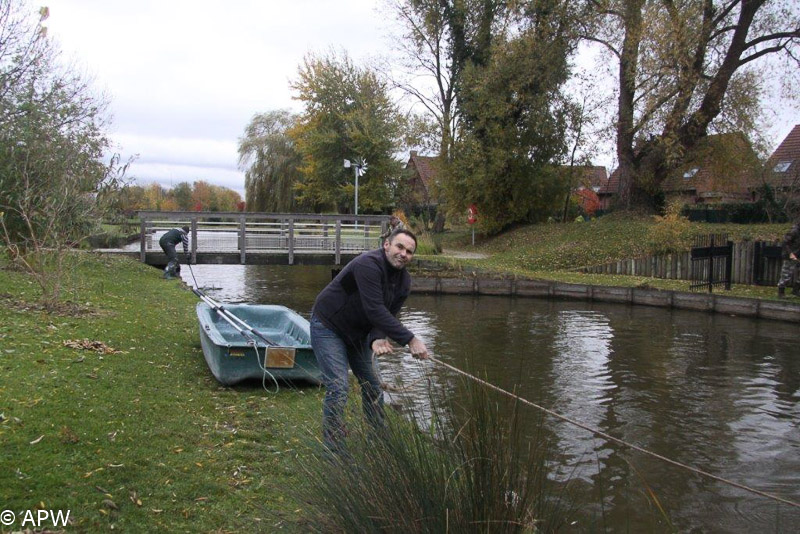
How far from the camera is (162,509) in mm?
3908

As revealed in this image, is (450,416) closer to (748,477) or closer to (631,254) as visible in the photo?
(748,477)

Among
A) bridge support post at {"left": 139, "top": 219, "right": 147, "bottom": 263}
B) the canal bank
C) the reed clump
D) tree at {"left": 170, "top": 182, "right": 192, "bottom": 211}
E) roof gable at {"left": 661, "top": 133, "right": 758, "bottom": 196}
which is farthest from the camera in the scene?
tree at {"left": 170, "top": 182, "right": 192, "bottom": 211}

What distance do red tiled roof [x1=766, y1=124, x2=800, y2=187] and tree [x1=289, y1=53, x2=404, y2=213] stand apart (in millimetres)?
20181

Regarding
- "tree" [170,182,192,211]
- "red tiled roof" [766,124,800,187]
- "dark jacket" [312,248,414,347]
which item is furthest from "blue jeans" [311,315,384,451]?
"tree" [170,182,192,211]

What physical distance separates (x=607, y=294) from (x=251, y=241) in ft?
37.9

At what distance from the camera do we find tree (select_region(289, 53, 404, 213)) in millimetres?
40844

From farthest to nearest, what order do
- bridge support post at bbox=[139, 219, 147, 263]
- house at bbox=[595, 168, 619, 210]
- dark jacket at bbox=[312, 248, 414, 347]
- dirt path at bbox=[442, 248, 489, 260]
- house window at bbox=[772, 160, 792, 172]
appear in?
house at bbox=[595, 168, 619, 210], house window at bbox=[772, 160, 792, 172], dirt path at bbox=[442, 248, 489, 260], bridge support post at bbox=[139, 219, 147, 263], dark jacket at bbox=[312, 248, 414, 347]

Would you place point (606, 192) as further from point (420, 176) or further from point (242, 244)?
point (242, 244)

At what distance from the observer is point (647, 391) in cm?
866

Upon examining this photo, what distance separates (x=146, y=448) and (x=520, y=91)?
92.5 ft

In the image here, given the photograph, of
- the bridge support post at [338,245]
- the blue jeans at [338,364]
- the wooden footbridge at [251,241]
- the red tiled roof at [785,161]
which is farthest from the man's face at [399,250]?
the red tiled roof at [785,161]

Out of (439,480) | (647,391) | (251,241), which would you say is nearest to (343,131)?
(251,241)

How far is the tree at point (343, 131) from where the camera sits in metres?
40.8

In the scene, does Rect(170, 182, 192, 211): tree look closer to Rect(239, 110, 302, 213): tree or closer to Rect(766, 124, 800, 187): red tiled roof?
Rect(239, 110, 302, 213): tree
